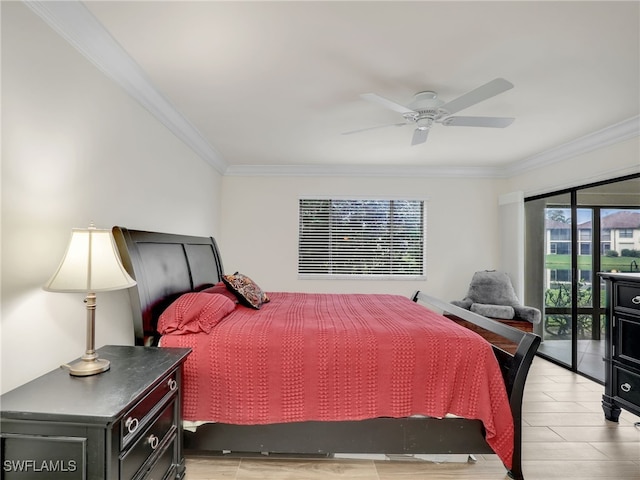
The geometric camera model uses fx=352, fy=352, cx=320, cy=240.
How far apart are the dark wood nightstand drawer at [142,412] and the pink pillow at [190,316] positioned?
1.30 ft

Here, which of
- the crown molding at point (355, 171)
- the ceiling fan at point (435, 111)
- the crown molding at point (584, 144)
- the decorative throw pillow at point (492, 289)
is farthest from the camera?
the crown molding at point (355, 171)

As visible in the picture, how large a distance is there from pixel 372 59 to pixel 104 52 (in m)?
1.59

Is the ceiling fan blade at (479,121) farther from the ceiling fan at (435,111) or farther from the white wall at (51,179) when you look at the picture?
the white wall at (51,179)

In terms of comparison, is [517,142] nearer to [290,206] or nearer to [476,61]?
[476,61]

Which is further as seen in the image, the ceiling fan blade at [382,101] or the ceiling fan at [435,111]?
the ceiling fan at [435,111]

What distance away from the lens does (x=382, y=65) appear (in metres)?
2.28

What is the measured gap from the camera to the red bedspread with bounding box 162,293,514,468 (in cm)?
200

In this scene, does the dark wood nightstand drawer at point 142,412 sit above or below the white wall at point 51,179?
below

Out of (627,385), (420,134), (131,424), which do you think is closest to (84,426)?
(131,424)

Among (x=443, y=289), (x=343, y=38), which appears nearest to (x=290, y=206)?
(x=443, y=289)

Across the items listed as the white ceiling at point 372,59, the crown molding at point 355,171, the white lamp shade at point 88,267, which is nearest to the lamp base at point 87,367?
the white lamp shade at point 88,267

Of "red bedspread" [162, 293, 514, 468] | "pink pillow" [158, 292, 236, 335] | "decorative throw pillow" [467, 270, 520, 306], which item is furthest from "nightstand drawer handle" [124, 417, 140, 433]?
"decorative throw pillow" [467, 270, 520, 306]

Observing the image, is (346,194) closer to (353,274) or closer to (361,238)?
(361,238)

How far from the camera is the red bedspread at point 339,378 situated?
6.55ft
